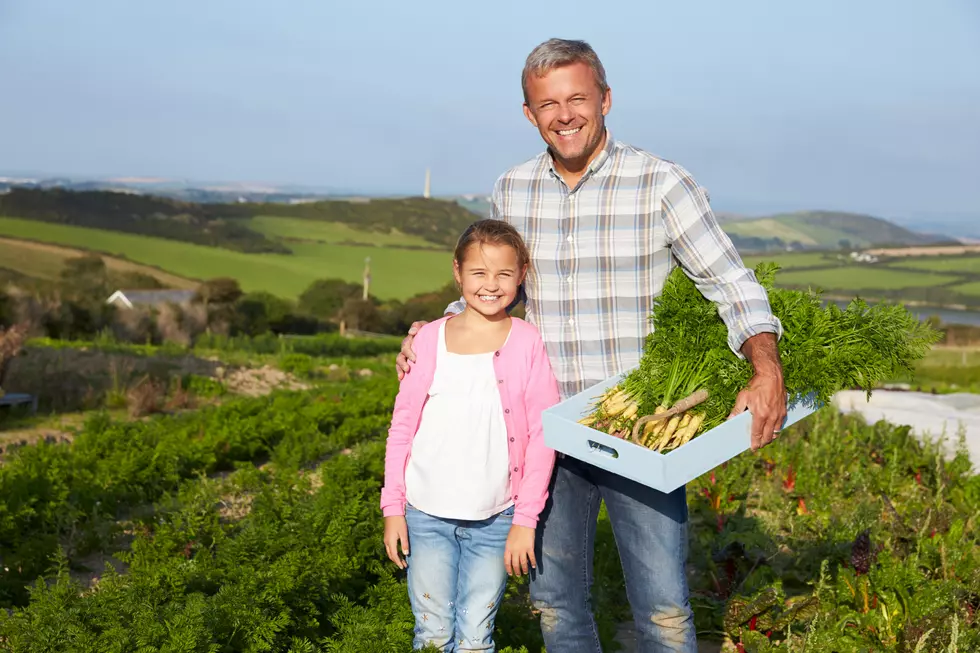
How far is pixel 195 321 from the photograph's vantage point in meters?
26.5

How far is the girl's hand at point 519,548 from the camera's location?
2.91 m

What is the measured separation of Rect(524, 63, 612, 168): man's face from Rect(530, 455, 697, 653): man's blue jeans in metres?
1.06

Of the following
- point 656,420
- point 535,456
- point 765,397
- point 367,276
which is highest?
point 765,397

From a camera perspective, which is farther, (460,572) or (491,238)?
(460,572)

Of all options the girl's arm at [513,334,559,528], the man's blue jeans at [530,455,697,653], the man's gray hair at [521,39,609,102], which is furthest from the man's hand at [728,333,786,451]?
the man's gray hair at [521,39,609,102]

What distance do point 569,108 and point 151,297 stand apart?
29.3 m

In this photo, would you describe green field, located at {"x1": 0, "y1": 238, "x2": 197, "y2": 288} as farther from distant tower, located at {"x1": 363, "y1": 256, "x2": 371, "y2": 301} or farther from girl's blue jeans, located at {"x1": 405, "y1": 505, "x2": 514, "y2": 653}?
girl's blue jeans, located at {"x1": 405, "y1": 505, "x2": 514, "y2": 653}

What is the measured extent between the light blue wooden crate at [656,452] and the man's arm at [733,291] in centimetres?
7

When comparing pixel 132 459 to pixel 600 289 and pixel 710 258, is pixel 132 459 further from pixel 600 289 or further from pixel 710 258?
pixel 710 258

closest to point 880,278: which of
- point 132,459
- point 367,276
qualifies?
point 367,276

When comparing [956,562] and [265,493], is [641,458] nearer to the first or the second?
[956,562]

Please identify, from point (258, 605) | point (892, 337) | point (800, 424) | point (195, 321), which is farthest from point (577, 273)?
point (195, 321)

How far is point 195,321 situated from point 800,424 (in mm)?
21760

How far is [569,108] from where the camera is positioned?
2.92 m
